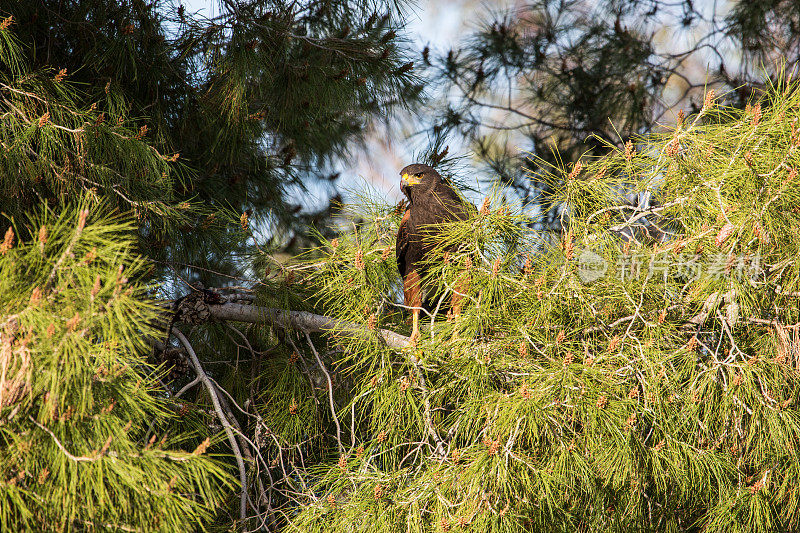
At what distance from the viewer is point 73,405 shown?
115 centimetres

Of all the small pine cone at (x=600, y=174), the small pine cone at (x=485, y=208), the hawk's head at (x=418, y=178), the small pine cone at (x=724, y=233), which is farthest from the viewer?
the hawk's head at (x=418, y=178)

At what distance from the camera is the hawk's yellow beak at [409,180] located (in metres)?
2.33

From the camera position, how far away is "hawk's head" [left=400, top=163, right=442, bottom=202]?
2323 mm

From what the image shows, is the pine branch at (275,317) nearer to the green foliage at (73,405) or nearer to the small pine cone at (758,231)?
the green foliage at (73,405)

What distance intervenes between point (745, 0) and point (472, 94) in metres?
1.27

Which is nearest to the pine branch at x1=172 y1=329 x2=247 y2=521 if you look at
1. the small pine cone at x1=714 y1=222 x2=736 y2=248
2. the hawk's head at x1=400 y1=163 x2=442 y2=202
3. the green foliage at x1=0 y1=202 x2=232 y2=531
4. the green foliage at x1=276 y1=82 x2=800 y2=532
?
the green foliage at x1=276 y1=82 x2=800 y2=532

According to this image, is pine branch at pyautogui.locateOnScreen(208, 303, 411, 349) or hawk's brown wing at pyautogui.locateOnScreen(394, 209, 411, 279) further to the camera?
hawk's brown wing at pyautogui.locateOnScreen(394, 209, 411, 279)

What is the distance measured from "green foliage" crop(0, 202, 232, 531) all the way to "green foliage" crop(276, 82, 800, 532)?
0.48m

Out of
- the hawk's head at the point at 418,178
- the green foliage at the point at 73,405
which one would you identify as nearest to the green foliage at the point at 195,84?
the hawk's head at the point at 418,178

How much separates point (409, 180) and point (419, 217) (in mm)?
167

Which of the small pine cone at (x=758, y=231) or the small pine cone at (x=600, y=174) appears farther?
the small pine cone at (x=600, y=174)

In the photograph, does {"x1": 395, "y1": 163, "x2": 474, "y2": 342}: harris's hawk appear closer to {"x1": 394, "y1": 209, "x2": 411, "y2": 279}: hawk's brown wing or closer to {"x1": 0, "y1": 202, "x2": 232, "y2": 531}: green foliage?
{"x1": 394, "y1": 209, "x2": 411, "y2": 279}: hawk's brown wing

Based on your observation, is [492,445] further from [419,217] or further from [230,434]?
[419,217]

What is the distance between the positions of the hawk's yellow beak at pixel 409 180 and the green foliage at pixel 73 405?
1242 mm
